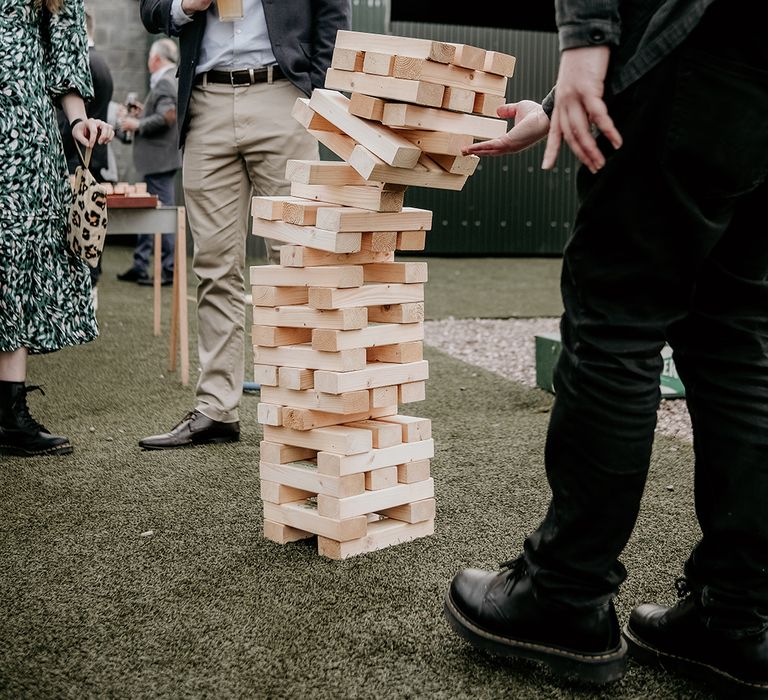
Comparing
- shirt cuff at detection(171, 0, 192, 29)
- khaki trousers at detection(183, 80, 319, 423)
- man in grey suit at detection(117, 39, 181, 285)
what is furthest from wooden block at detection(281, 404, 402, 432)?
man in grey suit at detection(117, 39, 181, 285)

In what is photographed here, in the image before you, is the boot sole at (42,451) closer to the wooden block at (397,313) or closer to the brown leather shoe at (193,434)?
the brown leather shoe at (193,434)

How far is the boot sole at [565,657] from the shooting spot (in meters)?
1.71

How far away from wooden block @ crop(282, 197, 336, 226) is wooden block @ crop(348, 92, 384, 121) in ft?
0.95

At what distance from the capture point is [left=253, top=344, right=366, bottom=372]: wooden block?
2484mm

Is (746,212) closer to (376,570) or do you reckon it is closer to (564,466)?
(564,466)

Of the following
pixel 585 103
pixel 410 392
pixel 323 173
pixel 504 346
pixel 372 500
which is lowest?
pixel 504 346

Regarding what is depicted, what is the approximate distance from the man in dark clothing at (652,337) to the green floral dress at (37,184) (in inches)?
87.5

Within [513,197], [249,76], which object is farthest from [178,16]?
[513,197]

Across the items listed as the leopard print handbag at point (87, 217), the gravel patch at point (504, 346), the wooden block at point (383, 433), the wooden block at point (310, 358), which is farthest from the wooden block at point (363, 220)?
the gravel patch at point (504, 346)

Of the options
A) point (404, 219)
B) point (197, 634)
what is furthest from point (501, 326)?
point (197, 634)

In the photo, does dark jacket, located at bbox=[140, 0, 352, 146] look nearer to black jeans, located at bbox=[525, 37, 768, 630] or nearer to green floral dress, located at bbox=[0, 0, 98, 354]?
green floral dress, located at bbox=[0, 0, 98, 354]

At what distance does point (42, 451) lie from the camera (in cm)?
352

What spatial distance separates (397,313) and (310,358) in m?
0.27

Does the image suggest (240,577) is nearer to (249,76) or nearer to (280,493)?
(280,493)
